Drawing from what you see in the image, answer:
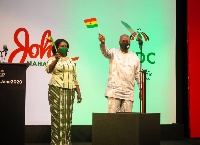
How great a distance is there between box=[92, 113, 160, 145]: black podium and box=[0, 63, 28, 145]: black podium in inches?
30.1

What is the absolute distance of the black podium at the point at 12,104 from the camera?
12.1 feet

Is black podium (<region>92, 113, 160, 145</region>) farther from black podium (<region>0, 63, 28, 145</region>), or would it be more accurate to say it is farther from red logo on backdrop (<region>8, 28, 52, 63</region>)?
red logo on backdrop (<region>8, 28, 52, 63</region>)

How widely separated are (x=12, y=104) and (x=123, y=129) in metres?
1.10

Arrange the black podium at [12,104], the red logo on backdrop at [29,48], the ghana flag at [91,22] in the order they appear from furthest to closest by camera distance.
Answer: the red logo on backdrop at [29,48] < the ghana flag at [91,22] < the black podium at [12,104]

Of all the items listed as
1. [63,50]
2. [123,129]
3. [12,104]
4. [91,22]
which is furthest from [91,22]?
[123,129]

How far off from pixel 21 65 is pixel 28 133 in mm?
2810

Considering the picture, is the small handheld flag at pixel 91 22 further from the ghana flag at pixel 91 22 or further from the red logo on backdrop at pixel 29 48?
the red logo on backdrop at pixel 29 48

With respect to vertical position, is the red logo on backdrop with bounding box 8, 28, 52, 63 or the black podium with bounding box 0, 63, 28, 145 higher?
the red logo on backdrop with bounding box 8, 28, 52, 63

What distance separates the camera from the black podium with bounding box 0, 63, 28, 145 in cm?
368

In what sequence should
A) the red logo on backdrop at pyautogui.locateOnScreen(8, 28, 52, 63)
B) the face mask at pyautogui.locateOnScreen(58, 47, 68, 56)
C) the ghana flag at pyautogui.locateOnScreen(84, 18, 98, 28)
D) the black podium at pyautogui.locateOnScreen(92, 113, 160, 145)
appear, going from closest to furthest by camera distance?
the black podium at pyautogui.locateOnScreen(92, 113, 160, 145)
the ghana flag at pyautogui.locateOnScreen(84, 18, 98, 28)
the face mask at pyautogui.locateOnScreen(58, 47, 68, 56)
the red logo on backdrop at pyautogui.locateOnScreen(8, 28, 52, 63)

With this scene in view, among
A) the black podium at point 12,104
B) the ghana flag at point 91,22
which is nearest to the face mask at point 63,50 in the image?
the ghana flag at point 91,22

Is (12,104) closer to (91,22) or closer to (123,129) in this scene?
(123,129)

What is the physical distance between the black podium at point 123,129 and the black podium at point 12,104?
76cm

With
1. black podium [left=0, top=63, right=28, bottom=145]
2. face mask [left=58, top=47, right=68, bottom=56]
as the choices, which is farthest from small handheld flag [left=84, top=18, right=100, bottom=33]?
black podium [left=0, top=63, right=28, bottom=145]
